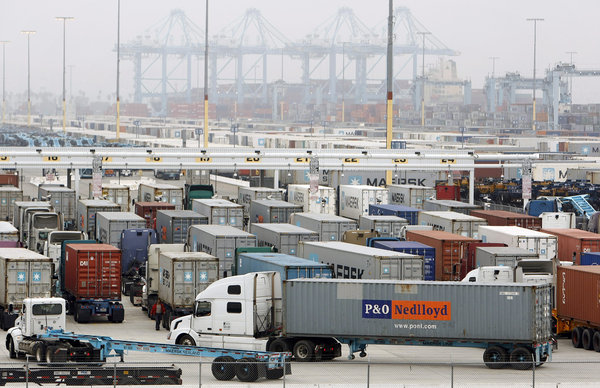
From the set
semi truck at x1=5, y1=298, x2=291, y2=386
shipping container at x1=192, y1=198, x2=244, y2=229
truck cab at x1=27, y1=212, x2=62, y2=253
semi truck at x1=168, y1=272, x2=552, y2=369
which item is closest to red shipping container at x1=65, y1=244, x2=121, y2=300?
semi truck at x1=5, y1=298, x2=291, y2=386

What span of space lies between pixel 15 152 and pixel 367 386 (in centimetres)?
4408

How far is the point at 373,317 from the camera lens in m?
29.0

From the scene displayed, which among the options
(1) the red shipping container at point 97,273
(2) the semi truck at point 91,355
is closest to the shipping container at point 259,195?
(1) the red shipping container at point 97,273

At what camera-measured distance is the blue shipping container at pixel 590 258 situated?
38781 millimetres

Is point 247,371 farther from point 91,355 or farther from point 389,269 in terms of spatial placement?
point 389,269

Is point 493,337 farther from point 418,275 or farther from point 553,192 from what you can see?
point 553,192

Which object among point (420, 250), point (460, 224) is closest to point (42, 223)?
point (460, 224)

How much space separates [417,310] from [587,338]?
7281 mm

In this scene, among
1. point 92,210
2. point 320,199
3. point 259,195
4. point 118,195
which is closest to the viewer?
point 92,210

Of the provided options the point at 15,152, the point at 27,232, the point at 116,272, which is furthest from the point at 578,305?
the point at 15,152

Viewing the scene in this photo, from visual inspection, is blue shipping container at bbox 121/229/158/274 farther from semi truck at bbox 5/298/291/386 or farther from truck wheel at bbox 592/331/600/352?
truck wheel at bbox 592/331/600/352

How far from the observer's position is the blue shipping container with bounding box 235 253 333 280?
31625 mm

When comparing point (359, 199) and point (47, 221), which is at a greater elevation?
point (359, 199)

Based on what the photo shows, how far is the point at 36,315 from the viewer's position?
29.8 m
